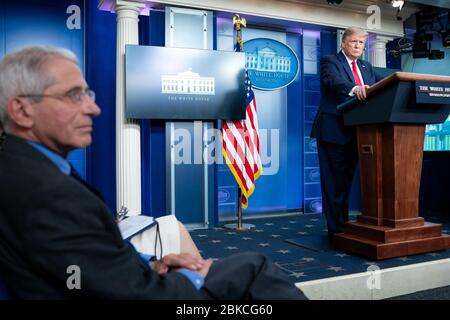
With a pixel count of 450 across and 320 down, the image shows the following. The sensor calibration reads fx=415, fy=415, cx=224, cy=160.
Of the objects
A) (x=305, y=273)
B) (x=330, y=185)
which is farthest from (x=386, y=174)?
(x=305, y=273)

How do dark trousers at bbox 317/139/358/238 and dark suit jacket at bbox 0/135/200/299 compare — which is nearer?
dark suit jacket at bbox 0/135/200/299

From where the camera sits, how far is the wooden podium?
2.50m

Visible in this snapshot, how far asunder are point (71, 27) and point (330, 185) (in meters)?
3.25

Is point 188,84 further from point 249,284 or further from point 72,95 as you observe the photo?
point 249,284

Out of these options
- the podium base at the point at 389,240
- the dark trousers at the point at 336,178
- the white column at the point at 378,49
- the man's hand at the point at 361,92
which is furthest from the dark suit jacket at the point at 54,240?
the white column at the point at 378,49

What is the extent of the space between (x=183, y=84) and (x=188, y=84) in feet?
0.16

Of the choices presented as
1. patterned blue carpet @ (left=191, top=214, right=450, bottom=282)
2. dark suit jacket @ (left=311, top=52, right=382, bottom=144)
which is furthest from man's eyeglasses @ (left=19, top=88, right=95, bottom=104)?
dark suit jacket @ (left=311, top=52, right=382, bottom=144)

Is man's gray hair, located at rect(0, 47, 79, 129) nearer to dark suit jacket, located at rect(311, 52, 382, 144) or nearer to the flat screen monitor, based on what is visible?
dark suit jacket, located at rect(311, 52, 382, 144)

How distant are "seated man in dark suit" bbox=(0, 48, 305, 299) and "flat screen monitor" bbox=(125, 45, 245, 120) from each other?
2991mm

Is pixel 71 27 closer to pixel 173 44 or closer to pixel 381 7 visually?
pixel 173 44

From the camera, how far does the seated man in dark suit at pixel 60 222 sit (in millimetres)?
803

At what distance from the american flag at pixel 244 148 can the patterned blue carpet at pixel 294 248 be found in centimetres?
48

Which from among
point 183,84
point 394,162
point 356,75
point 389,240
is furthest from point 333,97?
point 183,84
